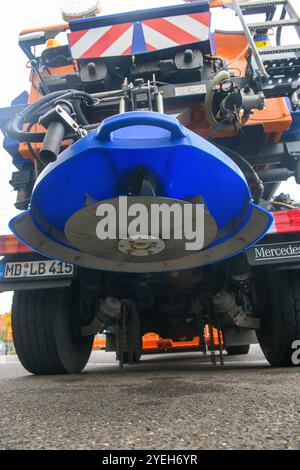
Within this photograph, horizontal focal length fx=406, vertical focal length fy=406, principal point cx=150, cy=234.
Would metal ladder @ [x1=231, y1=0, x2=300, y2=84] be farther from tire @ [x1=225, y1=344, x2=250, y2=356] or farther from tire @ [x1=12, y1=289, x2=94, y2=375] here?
tire @ [x1=225, y1=344, x2=250, y2=356]

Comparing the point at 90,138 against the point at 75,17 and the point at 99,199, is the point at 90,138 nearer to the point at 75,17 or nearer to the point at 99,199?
the point at 99,199

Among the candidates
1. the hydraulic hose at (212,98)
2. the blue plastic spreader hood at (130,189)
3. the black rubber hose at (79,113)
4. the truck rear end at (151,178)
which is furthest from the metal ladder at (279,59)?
the black rubber hose at (79,113)

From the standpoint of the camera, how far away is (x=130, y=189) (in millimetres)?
1684

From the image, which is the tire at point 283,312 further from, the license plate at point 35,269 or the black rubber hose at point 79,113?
the black rubber hose at point 79,113

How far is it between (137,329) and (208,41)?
2.16 metres

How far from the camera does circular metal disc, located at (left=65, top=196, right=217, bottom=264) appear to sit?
64.8 inches

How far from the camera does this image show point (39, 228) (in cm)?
188

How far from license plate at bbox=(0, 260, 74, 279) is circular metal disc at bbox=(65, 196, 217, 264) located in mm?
420

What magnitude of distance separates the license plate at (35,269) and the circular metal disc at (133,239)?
1.38 ft

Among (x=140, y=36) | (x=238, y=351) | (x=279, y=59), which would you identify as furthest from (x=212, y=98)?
(x=238, y=351)

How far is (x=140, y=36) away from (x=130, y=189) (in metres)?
1.24

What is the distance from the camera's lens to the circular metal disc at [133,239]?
165 centimetres

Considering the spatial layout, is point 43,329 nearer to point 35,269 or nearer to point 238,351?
point 35,269
